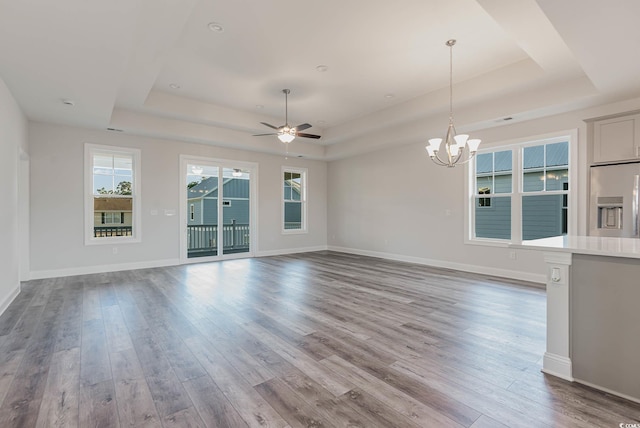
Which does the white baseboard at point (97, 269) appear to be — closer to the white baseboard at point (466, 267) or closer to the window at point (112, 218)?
the window at point (112, 218)

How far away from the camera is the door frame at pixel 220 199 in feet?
22.5

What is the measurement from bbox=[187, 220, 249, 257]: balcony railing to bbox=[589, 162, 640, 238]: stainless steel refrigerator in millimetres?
6962

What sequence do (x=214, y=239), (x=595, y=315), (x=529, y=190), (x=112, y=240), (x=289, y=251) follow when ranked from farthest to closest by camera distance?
(x=289, y=251) < (x=214, y=239) < (x=112, y=240) < (x=529, y=190) < (x=595, y=315)

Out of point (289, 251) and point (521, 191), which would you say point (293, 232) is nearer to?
point (289, 251)

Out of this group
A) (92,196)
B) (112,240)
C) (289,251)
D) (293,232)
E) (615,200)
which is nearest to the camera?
(615,200)

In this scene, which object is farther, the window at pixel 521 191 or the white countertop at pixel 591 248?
the window at pixel 521 191

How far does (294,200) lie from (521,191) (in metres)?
5.56

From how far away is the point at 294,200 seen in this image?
29.3ft

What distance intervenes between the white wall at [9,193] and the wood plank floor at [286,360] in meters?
0.31

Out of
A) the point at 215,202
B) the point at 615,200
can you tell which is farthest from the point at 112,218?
the point at 615,200

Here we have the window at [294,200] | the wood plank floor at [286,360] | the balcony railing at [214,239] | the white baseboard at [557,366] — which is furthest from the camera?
the window at [294,200]

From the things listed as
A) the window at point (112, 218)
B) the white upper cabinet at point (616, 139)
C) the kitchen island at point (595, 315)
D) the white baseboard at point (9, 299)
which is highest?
the white upper cabinet at point (616, 139)

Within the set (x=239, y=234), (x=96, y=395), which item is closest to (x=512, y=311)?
(x=96, y=395)

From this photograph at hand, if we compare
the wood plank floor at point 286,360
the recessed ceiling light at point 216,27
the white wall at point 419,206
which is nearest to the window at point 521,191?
the white wall at point 419,206
